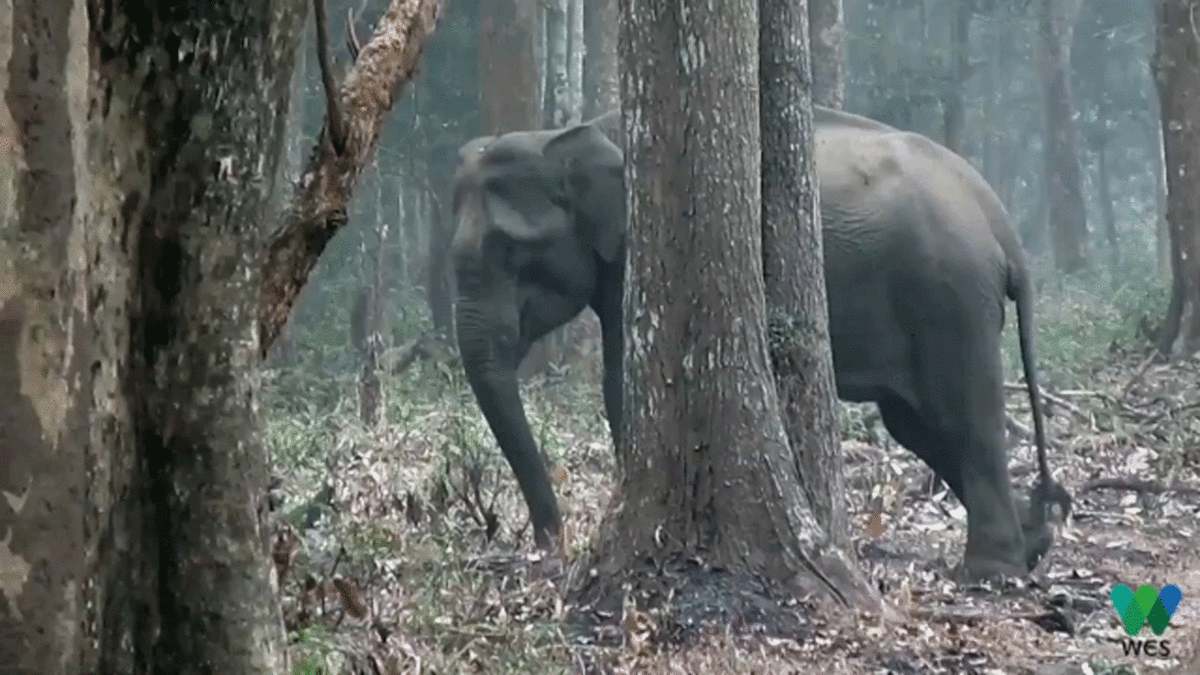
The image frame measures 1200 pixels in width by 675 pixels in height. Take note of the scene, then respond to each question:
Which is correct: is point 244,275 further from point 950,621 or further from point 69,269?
point 950,621

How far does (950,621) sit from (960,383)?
251 centimetres

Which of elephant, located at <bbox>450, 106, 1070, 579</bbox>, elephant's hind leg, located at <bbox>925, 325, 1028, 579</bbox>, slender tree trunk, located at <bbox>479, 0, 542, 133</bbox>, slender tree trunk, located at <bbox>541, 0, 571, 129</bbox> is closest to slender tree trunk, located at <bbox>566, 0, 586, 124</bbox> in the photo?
slender tree trunk, located at <bbox>541, 0, 571, 129</bbox>

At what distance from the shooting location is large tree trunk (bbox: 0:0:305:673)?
2896 millimetres

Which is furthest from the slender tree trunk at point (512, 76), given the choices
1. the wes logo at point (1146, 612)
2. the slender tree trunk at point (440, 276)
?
the wes logo at point (1146, 612)

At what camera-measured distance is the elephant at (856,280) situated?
8.83 meters

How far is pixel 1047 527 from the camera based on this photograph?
8.62m

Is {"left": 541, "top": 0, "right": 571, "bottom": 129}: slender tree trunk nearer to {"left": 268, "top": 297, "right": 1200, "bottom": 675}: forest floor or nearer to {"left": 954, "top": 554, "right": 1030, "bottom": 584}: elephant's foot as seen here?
{"left": 268, "top": 297, "right": 1200, "bottom": 675}: forest floor

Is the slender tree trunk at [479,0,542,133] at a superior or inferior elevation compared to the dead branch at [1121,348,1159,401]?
superior

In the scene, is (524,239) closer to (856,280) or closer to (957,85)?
(856,280)

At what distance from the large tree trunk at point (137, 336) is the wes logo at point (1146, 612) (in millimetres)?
3490

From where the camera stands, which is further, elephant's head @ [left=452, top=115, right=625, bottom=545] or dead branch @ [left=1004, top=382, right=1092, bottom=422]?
dead branch @ [left=1004, top=382, right=1092, bottom=422]

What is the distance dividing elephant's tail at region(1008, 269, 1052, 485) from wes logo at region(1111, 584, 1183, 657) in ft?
4.82

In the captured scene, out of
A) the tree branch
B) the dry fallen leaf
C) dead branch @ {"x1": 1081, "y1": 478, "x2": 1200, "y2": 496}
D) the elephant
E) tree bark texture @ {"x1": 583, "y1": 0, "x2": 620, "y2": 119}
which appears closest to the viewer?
the tree branch

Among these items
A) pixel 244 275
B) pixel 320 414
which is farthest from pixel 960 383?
pixel 244 275
